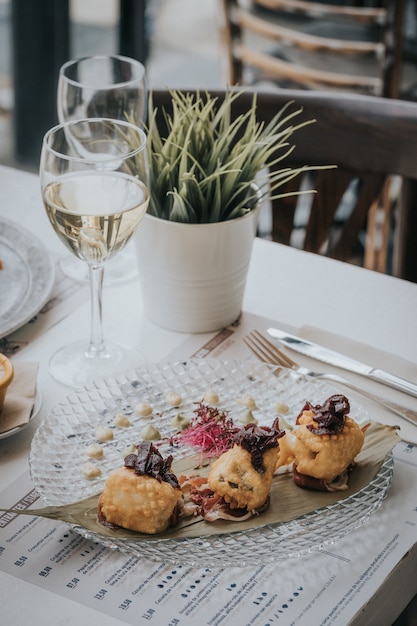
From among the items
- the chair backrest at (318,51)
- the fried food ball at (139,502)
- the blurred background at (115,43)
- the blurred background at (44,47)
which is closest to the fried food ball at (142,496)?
the fried food ball at (139,502)

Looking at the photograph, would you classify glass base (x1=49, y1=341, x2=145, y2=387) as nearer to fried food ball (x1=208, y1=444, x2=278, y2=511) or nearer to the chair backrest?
fried food ball (x1=208, y1=444, x2=278, y2=511)

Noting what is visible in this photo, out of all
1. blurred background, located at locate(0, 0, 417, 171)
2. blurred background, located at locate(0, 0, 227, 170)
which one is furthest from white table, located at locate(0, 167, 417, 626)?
blurred background, located at locate(0, 0, 417, 171)

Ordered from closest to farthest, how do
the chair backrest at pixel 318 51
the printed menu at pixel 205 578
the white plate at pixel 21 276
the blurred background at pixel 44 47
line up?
the printed menu at pixel 205 578
the white plate at pixel 21 276
the chair backrest at pixel 318 51
the blurred background at pixel 44 47

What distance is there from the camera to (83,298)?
1.14 m

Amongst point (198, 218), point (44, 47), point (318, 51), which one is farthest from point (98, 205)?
point (44, 47)

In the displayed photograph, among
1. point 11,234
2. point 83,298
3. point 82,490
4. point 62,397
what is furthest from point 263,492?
point 11,234

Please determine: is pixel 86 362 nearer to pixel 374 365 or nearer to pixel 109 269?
pixel 109 269

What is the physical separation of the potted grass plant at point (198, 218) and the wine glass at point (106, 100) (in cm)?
14

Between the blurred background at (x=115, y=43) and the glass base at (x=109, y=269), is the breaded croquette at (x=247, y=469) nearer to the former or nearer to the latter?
the glass base at (x=109, y=269)

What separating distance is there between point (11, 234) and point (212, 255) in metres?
0.34

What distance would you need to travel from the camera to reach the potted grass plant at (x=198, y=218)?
39.9 inches

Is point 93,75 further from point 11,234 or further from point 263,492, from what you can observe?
point 263,492

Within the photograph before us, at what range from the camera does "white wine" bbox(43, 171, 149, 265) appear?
93 cm

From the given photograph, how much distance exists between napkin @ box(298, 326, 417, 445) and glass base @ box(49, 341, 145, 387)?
19 centimetres
